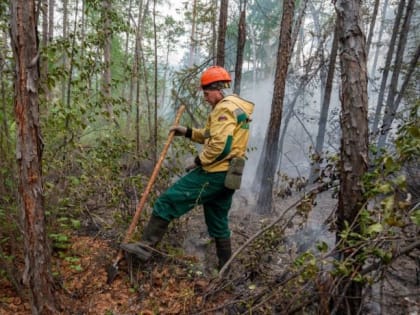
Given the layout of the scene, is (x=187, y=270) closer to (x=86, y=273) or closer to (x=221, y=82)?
(x=86, y=273)

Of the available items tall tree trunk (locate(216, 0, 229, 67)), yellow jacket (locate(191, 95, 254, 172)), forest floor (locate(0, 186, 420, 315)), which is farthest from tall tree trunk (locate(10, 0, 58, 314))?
tall tree trunk (locate(216, 0, 229, 67))

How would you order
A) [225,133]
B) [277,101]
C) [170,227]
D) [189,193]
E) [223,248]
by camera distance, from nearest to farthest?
1. [225,133]
2. [189,193]
3. [223,248]
4. [170,227]
5. [277,101]

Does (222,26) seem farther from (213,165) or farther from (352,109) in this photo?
(352,109)

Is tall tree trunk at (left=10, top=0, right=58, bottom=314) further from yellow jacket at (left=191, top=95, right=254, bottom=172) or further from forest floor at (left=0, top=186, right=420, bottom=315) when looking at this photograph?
yellow jacket at (left=191, top=95, right=254, bottom=172)

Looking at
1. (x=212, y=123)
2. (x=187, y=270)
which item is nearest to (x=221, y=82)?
(x=212, y=123)

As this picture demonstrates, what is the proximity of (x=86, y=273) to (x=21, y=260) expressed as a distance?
697 mm

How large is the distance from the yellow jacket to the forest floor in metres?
0.99

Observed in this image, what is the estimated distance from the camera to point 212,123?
3.39 m

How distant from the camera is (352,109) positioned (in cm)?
248

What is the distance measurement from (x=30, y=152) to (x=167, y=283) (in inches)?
81.6

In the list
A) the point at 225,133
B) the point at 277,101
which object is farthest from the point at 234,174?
the point at 277,101

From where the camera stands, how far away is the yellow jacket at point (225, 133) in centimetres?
328

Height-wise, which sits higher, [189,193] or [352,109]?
[352,109]

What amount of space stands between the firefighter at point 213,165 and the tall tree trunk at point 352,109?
45.9 inches
